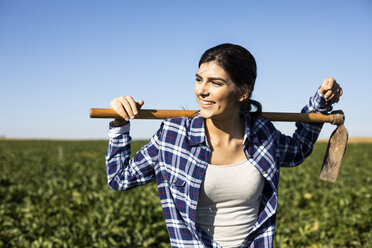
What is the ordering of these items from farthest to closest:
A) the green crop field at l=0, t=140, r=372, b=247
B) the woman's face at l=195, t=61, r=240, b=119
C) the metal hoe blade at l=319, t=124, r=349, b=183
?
1. the green crop field at l=0, t=140, r=372, b=247
2. the metal hoe blade at l=319, t=124, r=349, b=183
3. the woman's face at l=195, t=61, r=240, b=119

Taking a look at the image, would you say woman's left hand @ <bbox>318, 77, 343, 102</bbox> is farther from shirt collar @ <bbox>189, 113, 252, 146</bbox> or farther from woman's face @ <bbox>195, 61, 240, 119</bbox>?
woman's face @ <bbox>195, 61, 240, 119</bbox>

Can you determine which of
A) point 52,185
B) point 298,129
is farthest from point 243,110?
point 52,185

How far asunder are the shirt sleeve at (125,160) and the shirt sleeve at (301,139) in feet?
2.54

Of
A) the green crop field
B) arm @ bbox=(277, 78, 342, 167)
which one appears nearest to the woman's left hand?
arm @ bbox=(277, 78, 342, 167)

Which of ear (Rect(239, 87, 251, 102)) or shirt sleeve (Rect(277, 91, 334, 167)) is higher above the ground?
ear (Rect(239, 87, 251, 102))

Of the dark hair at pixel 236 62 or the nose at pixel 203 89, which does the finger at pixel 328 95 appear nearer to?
the dark hair at pixel 236 62

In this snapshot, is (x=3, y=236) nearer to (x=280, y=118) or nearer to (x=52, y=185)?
(x=52, y=185)

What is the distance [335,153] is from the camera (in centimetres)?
242

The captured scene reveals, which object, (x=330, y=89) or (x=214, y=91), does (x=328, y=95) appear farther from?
(x=214, y=91)

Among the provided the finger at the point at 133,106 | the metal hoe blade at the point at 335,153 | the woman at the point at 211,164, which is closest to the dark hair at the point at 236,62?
the woman at the point at 211,164

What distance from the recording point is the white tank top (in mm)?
1849

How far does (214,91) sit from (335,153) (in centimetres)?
109

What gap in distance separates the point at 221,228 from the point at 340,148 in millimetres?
1029

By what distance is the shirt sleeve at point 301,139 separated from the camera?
7.17 ft
